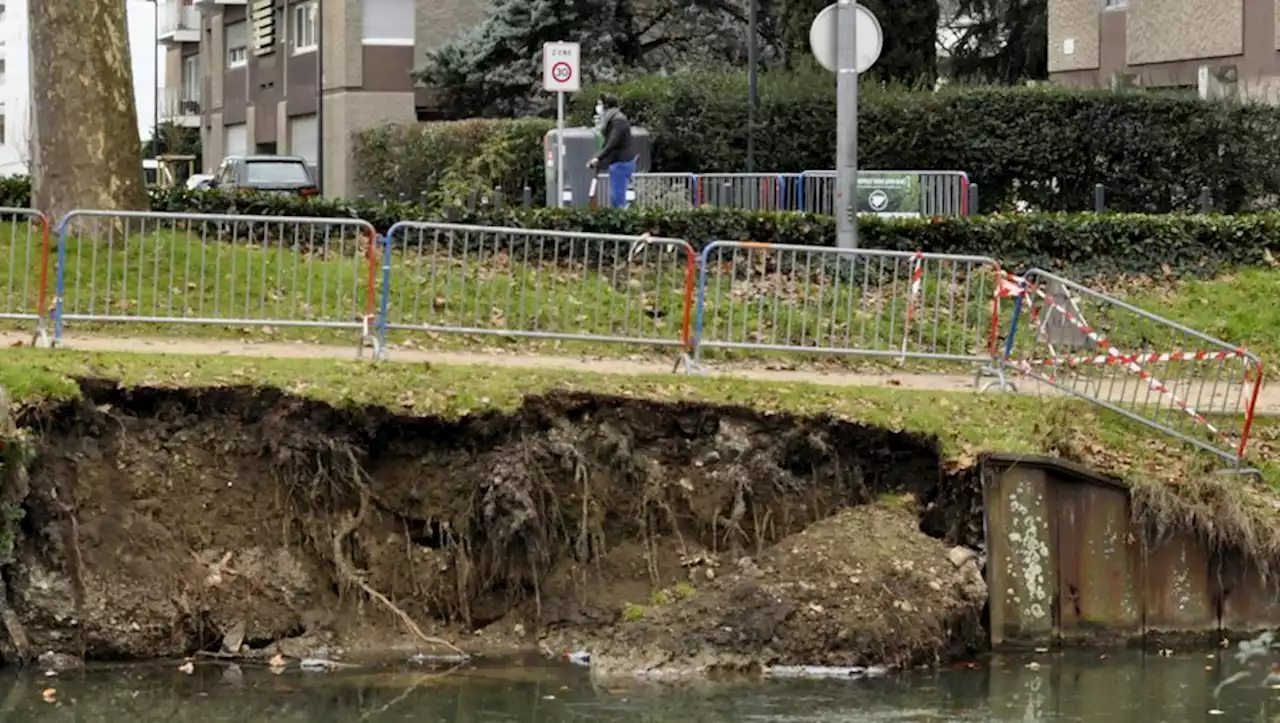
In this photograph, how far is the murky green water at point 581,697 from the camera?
33.8ft

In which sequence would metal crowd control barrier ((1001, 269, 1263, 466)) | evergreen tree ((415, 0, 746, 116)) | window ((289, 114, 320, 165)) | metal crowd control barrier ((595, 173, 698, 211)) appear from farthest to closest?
window ((289, 114, 320, 165)) → evergreen tree ((415, 0, 746, 116)) → metal crowd control barrier ((595, 173, 698, 211)) → metal crowd control barrier ((1001, 269, 1263, 466))

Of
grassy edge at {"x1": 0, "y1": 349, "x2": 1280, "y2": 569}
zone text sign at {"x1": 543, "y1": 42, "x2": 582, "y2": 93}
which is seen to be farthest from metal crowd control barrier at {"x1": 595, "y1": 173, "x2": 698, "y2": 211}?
grassy edge at {"x1": 0, "y1": 349, "x2": 1280, "y2": 569}

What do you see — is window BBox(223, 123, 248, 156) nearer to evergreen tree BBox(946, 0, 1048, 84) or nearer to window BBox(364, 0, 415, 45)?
window BBox(364, 0, 415, 45)

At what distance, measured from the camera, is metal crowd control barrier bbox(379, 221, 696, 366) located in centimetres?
1419

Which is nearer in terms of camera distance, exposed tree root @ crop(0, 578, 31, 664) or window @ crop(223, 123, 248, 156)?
exposed tree root @ crop(0, 578, 31, 664)

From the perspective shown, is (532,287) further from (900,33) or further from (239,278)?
(900,33)

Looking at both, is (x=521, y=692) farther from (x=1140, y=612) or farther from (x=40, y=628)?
(x=1140, y=612)

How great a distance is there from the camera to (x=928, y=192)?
77.3 ft

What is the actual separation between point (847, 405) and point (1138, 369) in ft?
7.23

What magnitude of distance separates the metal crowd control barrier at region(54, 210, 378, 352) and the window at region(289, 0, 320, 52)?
110ft

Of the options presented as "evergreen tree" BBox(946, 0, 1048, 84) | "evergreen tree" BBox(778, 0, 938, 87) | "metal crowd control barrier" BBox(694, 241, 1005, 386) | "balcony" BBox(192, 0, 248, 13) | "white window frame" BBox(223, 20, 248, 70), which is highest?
"balcony" BBox(192, 0, 248, 13)

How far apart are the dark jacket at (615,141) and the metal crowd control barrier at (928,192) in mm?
2818

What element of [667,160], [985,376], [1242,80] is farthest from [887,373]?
[1242,80]

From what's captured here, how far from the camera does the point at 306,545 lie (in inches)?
469
